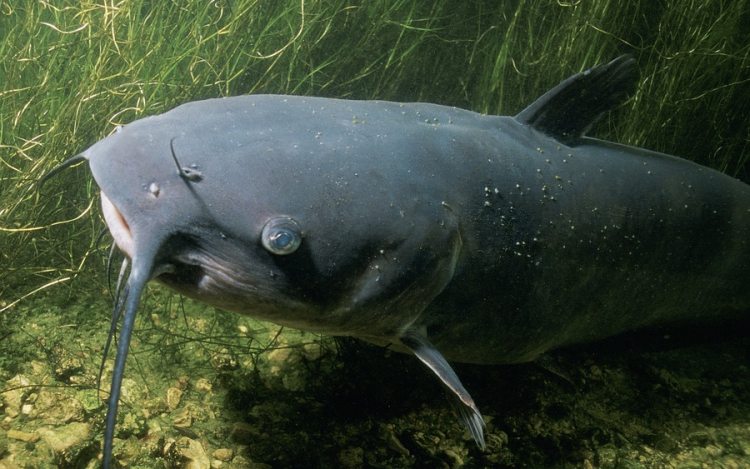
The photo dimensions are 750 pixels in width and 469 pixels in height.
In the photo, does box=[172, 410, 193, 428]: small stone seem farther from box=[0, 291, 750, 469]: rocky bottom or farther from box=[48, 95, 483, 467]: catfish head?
box=[48, 95, 483, 467]: catfish head

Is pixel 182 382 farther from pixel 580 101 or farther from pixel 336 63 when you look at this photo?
pixel 336 63

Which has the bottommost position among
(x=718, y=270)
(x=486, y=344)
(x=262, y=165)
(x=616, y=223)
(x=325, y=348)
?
(x=325, y=348)

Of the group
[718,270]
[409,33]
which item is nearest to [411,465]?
[718,270]

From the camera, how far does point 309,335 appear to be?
2.63 metres

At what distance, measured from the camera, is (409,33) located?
388cm

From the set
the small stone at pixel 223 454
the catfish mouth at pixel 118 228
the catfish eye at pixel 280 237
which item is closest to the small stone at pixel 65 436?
the small stone at pixel 223 454

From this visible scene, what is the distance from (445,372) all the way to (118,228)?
107 centimetres

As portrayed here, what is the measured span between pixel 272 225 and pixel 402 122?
0.68 metres

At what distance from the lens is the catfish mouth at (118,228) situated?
4.19ft

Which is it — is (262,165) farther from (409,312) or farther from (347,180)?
(409,312)

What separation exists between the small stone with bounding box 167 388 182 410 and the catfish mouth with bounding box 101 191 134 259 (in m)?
0.95

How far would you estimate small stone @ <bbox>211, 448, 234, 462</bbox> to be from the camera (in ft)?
5.84

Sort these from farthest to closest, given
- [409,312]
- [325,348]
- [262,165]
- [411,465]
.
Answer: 1. [325,348]
2. [411,465]
3. [409,312]
4. [262,165]

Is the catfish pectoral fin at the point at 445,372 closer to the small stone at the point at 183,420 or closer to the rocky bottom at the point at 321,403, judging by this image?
the rocky bottom at the point at 321,403
